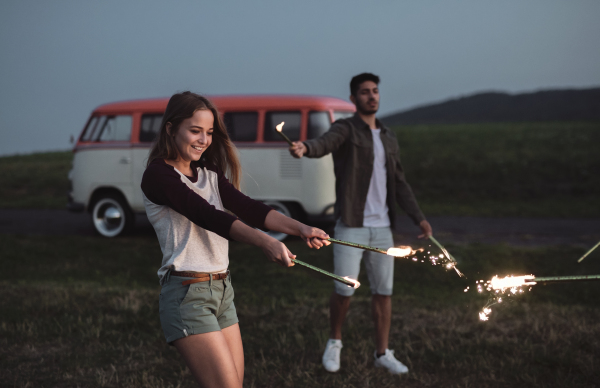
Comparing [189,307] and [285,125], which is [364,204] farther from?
[285,125]

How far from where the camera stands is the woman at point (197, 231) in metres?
2.22

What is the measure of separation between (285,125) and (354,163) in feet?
18.8

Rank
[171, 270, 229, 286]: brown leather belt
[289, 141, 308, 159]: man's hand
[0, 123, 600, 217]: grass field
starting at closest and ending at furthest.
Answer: [171, 270, 229, 286]: brown leather belt < [289, 141, 308, 159]: man's hand < [0, 123, 600, 217]: grass field

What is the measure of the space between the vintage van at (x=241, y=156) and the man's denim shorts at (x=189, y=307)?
6693 mm

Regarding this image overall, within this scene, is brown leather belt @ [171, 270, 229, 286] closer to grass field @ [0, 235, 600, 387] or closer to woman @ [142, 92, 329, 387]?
woman @ [142, 92, 329, 387]

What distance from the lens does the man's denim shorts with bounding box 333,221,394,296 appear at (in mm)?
4059

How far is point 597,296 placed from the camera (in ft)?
20.9

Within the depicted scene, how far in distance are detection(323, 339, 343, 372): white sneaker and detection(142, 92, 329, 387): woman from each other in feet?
6.05

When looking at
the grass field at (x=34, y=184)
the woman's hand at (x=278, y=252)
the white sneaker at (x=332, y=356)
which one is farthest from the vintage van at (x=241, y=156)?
the woman's hand at (x=278, y=252)

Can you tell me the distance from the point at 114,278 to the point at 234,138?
3.60 metres

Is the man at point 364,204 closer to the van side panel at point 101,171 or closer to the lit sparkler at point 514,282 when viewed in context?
the lit sparkler at point 514,282

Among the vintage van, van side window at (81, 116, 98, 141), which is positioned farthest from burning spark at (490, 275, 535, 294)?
van side window at (81, 116, 98, 141)

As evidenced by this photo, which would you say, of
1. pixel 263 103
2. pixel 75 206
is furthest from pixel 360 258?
pixel 75 206

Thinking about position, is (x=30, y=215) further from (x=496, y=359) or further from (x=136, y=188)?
(x=496, y=359)
